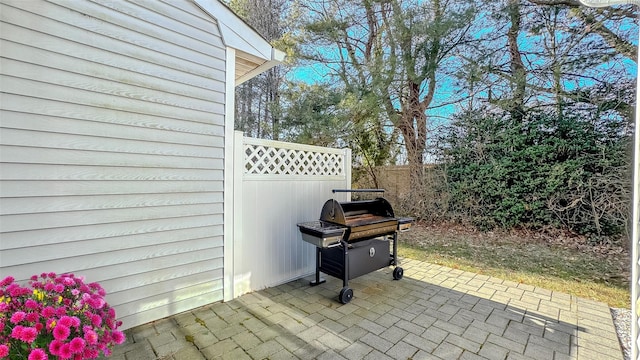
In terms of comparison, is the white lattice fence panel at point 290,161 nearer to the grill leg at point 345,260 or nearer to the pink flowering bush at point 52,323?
the grill leg at point 345,260

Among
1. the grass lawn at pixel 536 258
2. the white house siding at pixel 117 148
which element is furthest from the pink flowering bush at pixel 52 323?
the grass lawn at pixel 536 258

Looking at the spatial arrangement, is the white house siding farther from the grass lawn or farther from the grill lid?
the grass lawn

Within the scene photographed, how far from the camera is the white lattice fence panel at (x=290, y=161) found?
3391mm

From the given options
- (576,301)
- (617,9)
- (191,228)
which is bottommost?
(576,301)

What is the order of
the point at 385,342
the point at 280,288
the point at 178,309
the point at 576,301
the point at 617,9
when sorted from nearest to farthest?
1. the point at 385,342
2. the point at 178,309
3. the point at 576,301
4. the point at 280,288
5. the point at 617,9

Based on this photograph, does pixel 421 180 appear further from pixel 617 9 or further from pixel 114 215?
pixel 114 215

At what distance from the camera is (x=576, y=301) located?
10.6 ft

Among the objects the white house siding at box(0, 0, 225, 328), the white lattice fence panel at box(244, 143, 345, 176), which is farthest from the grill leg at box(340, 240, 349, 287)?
the white house siding at box(0, 0, 225, 328)

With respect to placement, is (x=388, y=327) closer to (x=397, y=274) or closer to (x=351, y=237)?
(x=351, y=237)

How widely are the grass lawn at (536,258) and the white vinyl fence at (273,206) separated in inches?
85.5

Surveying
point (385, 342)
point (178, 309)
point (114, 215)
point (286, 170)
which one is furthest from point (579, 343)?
point (114, 215)

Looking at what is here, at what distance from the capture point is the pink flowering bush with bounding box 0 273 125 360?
1.43 meters

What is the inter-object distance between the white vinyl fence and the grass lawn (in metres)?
2.17

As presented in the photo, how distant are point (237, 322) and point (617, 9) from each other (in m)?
7.95
